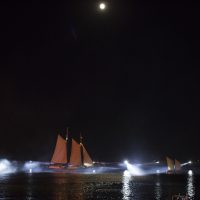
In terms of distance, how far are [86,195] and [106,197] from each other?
5.34 meters

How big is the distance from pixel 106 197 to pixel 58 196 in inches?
365

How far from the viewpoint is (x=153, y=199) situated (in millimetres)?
77375

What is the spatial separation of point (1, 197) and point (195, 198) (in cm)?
3705

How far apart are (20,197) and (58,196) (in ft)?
23.9

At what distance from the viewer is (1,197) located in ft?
250

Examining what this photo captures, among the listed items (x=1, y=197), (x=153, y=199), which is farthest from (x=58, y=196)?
(x=153, y=199)

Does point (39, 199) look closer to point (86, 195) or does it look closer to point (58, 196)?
point (58, 196)

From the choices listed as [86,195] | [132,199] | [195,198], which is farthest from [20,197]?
[195,198]

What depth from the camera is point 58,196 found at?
8050 cm

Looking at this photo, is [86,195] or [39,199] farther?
[86,195]

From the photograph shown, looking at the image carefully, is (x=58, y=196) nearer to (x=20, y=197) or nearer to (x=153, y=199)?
(x=20, y=197)

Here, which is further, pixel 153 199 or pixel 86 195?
pixel 86 195

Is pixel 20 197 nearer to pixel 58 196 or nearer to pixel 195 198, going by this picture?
pixel 58 196

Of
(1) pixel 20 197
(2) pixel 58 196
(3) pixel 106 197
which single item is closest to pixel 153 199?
(3) pixel 106 197
